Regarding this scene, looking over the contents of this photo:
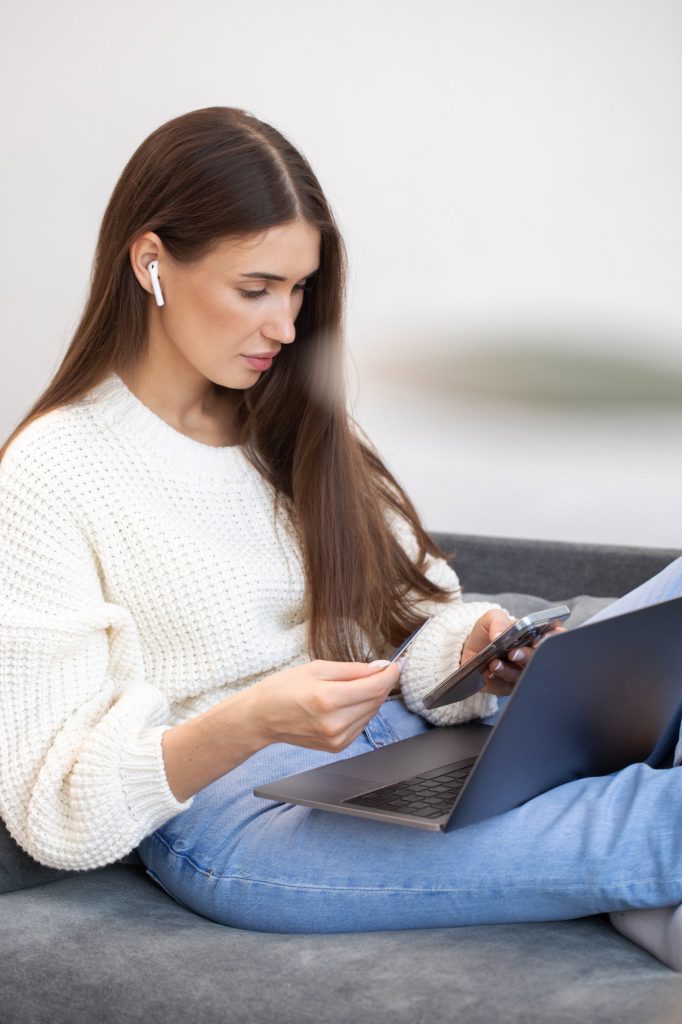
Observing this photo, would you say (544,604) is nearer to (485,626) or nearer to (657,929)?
(485,626)

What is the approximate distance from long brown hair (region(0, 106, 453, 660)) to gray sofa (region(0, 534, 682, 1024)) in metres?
0.42

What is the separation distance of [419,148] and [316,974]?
1659 millimetres

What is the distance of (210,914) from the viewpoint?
44.4 inches

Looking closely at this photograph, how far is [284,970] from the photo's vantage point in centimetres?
97

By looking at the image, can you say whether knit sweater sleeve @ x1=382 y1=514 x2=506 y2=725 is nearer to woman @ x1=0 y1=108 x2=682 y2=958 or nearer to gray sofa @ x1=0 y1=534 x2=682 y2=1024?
woman @ x1=0 y1=108 x2=682 y2=958

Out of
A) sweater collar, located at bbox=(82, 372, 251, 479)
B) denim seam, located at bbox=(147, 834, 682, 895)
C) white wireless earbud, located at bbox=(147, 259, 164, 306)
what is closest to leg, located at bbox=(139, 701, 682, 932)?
denim seam, located at bbox=(147, 834, 682, 895)

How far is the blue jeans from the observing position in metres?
0.99

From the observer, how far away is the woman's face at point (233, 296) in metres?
1.27

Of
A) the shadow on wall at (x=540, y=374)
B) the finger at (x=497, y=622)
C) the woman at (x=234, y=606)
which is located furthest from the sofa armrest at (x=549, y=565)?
the shadow on wall at (x=540, y=374)

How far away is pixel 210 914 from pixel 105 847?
13 centimetres

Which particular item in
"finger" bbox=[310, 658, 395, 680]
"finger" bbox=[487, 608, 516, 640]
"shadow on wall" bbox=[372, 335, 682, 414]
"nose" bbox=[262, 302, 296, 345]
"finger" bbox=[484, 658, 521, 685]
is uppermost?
"shadow on wall" bbox=[372, 335, 682, 414]

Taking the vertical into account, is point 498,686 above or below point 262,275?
below

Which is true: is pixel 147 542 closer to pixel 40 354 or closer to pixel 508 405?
pixel 508 405

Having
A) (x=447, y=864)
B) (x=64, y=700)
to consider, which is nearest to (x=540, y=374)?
(x=447, y=864)
